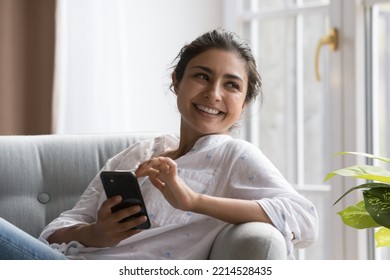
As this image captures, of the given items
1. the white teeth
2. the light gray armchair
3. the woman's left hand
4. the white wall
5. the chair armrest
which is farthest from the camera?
the white wall

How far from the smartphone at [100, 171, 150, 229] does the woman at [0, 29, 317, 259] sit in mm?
14

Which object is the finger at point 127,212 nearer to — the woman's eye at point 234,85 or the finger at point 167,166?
the finger at point 167,166

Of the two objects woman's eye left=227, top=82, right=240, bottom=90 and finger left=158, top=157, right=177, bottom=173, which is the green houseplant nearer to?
finger left=158, top=157, right=177, bottom=173

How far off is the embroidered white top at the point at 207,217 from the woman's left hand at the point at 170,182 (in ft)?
0.51

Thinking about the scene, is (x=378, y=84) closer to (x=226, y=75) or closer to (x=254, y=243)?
(x=226, y=75)

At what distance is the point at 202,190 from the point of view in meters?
1.76

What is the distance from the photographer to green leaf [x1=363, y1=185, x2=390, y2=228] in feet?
4.26

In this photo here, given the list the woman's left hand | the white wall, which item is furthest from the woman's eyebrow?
the white wall

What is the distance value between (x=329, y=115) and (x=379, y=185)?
1413mm

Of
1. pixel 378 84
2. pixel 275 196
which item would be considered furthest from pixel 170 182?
pixel 378 84

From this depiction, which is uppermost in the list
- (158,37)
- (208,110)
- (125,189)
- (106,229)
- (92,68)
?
(158,37)

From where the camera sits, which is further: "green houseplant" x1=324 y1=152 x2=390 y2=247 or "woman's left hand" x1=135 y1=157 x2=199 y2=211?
"woman's left hand" x1=135 y1=157 x2=199 y2=211

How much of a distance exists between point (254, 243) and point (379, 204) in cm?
28

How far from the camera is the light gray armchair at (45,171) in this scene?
2113mm
